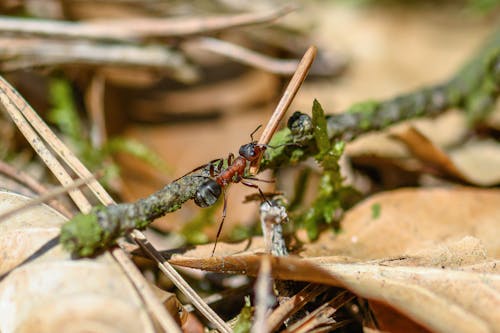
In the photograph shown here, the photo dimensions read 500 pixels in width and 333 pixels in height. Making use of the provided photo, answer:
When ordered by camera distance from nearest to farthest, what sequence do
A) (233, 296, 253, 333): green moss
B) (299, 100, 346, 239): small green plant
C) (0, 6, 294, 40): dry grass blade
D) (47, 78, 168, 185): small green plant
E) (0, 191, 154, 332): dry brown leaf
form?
1. (0, 191, 154, 332): dry brown leaf
2. (233, 296, 253, 333): green moss
3. (299, 100, 346, 239): small green plant
4. (0, 6, 294, 40): dry grass blade
5. (47, 78, 168, 185): small green plant

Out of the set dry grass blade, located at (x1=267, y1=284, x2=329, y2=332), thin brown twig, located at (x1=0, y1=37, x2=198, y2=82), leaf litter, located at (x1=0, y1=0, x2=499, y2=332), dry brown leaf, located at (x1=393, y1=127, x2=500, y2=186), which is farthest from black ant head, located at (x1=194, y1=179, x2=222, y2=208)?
thin brown twig, located at (x1=0, y1=37, x2=198, y2=82)

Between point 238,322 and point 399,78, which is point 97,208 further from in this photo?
point 399,78

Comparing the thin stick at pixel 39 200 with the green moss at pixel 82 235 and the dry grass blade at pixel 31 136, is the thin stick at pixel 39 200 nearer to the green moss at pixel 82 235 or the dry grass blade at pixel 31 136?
the green moss at pixel 82 235

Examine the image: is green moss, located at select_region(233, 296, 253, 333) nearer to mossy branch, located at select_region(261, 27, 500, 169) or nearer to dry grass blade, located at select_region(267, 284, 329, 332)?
dry grass blade, located at select_region(267, 284, 329, 332)

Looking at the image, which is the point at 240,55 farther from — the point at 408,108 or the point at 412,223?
the point at 412,223

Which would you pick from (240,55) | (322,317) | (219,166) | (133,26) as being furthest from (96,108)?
(322,317)

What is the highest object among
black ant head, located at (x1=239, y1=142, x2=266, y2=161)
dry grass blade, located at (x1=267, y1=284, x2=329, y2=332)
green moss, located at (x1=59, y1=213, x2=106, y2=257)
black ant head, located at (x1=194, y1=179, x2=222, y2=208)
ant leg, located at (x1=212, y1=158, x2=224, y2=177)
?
ant leg, located at (x1=212, y1=158, x2=224, y2=177)

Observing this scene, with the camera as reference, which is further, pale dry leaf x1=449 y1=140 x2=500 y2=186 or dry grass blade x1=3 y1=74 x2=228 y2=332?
pale dry leaf x1=449 y1=140 x2=500 y2=186

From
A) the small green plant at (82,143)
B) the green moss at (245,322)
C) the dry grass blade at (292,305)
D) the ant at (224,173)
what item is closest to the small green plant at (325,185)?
the ant at (224,173)
